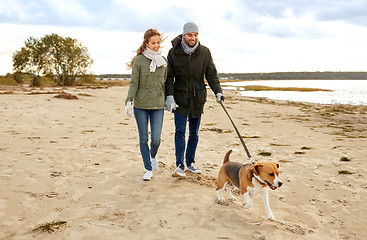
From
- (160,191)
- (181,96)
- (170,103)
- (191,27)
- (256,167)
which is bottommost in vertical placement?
(160,191)

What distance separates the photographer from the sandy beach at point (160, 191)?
137 inches

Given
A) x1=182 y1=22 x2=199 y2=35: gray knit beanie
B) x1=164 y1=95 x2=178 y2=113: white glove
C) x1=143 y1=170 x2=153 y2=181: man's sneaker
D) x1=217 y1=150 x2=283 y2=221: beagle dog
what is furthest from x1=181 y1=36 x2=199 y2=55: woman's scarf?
x1=143 y1=170 x2=153 y2=181: man's sneaker

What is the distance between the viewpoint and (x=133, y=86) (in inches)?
195

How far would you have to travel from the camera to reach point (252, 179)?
12.2 feet

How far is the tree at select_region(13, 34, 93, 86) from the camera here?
43.5m

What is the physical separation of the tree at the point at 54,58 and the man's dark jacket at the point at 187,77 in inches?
1698

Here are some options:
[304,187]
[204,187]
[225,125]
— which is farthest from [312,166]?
[225,125]

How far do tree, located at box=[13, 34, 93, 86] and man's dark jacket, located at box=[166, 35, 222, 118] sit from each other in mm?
43125

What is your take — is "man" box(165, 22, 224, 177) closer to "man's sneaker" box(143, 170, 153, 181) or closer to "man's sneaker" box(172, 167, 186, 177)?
"man's sneaker" box(172, 167, 186, 177)

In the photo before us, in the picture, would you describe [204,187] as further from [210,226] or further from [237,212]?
[210,226]

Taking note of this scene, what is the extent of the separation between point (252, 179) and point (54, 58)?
47492 millimetres

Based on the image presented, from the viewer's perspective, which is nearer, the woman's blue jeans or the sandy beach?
the sandy beach

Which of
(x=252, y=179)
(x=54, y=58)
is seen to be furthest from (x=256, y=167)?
(x=54, y=58)

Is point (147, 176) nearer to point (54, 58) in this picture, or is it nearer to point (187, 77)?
point (187, 77)
